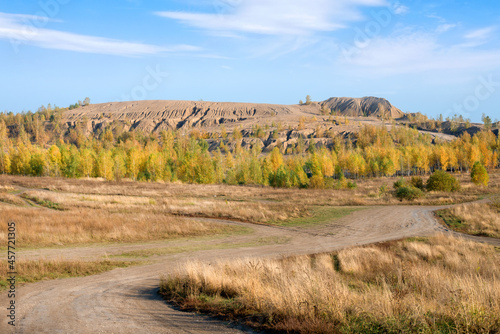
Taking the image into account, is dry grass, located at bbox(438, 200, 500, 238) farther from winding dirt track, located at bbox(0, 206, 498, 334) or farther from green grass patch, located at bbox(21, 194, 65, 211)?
green grass patch, located at bbox(21, 194, 65, 211)

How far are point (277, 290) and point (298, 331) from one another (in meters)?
1.59

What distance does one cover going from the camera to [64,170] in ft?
300

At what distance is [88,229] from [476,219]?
28.3 meters

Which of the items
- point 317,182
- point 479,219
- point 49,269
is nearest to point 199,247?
point 49,269

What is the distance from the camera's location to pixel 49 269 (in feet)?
42.1

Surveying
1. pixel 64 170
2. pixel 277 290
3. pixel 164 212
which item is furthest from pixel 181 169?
pixel 277 290

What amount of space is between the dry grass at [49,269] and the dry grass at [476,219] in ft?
78.1

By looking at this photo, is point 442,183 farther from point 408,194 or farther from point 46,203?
point 46,203

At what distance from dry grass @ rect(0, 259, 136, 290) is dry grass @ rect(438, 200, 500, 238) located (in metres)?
23.8

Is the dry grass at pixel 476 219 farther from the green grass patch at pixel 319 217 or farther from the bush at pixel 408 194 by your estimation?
the bush at pixel 408 194

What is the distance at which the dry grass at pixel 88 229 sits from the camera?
19567mm

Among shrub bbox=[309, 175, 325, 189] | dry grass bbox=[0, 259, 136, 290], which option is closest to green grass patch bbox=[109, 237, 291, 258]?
dry grass bbox=[0, 259, 136, 290]

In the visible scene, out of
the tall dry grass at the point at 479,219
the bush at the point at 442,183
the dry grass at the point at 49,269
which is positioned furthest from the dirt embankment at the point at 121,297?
the bush at the point at 442,183

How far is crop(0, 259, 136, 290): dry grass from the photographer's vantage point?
1167cm
